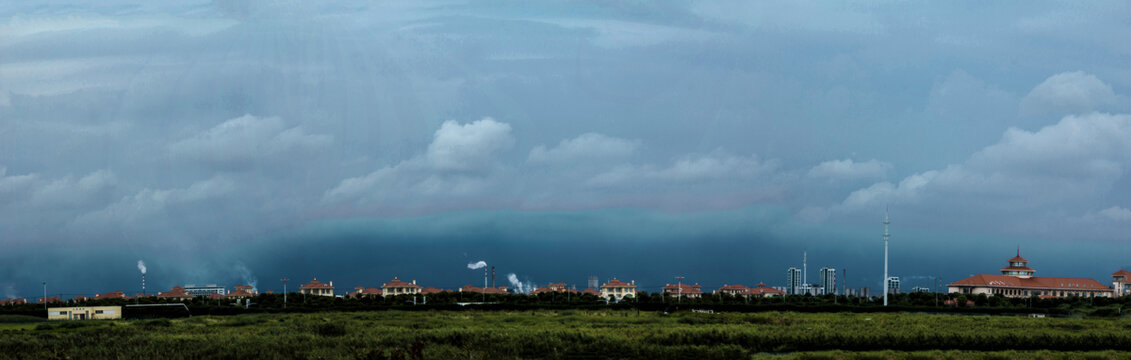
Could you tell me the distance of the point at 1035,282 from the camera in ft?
440

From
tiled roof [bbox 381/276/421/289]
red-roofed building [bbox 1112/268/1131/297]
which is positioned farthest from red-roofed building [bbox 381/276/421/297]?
red-roofed building [bbox 1112/268/1131/297]

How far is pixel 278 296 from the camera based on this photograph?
88875 mm

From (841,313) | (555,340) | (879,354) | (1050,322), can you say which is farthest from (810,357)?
(841,313)

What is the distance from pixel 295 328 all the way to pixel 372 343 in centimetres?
1112

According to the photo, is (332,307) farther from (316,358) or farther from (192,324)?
(316,358)

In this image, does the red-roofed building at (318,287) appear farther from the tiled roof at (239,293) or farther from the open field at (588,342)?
the open field at (588,342)

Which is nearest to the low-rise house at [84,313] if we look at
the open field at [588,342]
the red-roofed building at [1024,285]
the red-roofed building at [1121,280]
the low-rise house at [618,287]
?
the open field at [588,342]

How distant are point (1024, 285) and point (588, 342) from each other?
4436 inches

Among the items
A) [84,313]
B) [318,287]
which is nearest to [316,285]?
[318,287]

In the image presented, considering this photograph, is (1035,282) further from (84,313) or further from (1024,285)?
(84,313)

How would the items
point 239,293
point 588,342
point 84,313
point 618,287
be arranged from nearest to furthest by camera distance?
point 588,342, point 84,313, point 239,293, point 618,287

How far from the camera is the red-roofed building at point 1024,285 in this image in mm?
128625

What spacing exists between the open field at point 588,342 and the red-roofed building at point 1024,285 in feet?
275

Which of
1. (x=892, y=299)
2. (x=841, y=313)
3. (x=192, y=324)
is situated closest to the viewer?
(x=192, y=324)
